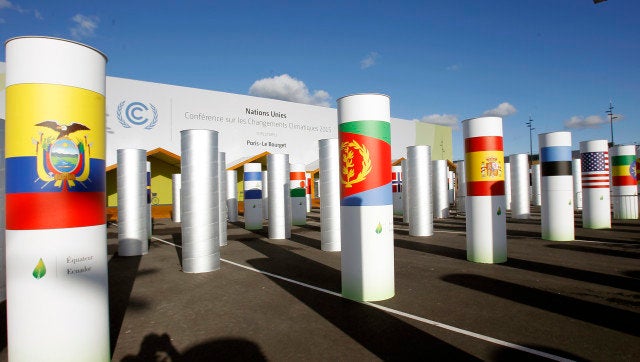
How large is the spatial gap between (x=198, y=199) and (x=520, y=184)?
1544 centimetres

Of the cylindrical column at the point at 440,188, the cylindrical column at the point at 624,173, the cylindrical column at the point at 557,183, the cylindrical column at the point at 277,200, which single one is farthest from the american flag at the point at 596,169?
the cylindrical column at the point at 277,200

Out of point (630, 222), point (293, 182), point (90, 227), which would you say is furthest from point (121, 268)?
point (630, 222)

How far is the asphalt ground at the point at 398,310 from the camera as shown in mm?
4270

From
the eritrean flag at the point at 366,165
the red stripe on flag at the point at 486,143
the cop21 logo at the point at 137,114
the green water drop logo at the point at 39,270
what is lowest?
the green water drop logo at the point at 39,270

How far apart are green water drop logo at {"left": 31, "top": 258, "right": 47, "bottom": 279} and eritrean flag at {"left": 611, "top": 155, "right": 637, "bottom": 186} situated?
18368 mm

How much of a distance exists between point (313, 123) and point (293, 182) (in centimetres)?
1792

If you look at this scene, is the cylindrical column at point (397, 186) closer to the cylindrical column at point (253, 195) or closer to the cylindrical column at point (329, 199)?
the cylindrical column at point (253, 195)

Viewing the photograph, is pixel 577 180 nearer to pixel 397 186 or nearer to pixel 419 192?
pixel 397 186

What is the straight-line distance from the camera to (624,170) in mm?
15586

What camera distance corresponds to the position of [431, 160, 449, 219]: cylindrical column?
18.7 m

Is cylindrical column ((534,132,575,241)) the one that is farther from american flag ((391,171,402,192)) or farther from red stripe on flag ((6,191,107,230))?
red stripe on flag ((6,191,107,230))

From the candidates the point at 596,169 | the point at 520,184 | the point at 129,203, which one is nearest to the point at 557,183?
the point at 596,169

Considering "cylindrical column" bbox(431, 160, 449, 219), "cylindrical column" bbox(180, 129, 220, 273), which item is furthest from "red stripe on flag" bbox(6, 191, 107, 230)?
"cylindrical column" bbox(431, 160, 449, 219)

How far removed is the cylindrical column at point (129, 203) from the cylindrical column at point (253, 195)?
19.5 ft
